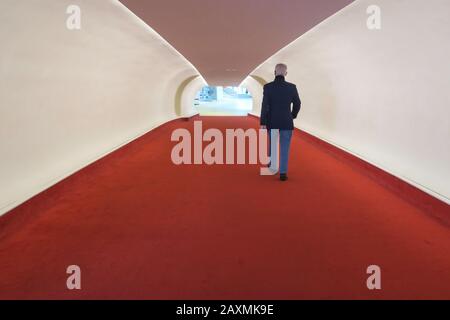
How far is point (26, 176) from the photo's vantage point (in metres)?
4.59

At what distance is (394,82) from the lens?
5.67m

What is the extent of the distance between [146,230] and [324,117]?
7.62 metres

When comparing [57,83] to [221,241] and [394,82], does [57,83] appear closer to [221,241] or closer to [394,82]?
[221,241]

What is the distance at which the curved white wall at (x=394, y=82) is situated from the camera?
443 centimetres

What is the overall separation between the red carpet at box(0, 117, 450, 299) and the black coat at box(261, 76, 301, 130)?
44.6 inches

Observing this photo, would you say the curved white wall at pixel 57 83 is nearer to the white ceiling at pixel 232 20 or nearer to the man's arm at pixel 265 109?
the white ceiling at pixel 232 20

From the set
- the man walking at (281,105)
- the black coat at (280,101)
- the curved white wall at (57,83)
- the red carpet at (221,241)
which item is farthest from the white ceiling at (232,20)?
the red carpet at (221,241)

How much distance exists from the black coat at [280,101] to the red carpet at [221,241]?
113cm

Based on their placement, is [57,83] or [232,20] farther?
[232,20]

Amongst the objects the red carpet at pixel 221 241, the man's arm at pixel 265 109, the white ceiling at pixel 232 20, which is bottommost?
the red carpet at pixel 221 241

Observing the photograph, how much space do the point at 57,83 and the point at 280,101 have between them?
373cm

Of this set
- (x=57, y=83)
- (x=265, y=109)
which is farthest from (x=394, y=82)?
(x=57, y=83)
